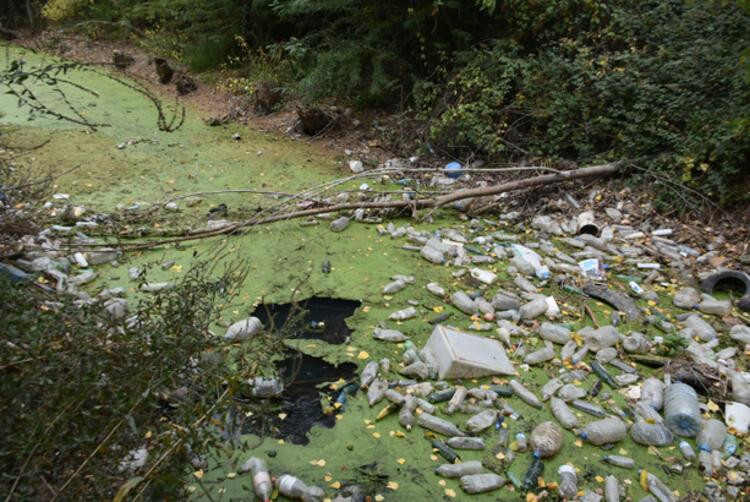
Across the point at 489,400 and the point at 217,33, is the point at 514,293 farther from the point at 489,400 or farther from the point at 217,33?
the point at 217,33

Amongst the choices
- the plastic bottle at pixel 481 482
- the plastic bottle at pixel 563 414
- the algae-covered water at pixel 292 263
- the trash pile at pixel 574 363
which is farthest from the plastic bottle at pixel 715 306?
the plastic bottle at pixel 481 482

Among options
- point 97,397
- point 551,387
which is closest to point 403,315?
point 551,387

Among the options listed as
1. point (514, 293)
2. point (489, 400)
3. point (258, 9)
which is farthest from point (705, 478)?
point (258, 9)

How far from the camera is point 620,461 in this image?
2.22 metres

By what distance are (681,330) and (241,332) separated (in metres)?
2.32

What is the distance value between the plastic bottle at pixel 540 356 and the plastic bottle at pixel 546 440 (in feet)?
1.47

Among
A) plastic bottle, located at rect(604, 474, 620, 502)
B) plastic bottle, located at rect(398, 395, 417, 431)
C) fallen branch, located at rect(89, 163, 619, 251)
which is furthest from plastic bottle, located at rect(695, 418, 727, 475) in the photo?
fallen branch, located at rect(89, 163, 619, 251)

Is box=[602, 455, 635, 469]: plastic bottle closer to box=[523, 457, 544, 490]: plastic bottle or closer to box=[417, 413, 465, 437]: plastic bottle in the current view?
box=[523, 457, 544, 490]: plastic bottle

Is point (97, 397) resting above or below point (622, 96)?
above

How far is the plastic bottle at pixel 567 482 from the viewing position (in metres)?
2.07

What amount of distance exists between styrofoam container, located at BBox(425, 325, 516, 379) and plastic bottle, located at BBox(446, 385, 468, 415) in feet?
0.34

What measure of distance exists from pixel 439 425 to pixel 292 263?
1.58 metres

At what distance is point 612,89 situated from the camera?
443cm

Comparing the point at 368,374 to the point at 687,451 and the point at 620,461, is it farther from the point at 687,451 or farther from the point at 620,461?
the point at 687,451
